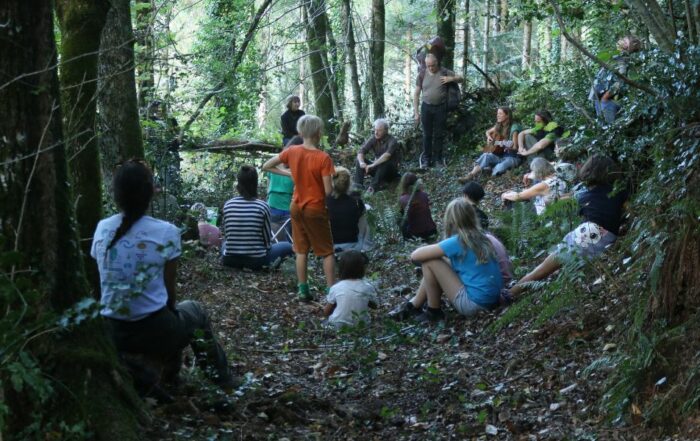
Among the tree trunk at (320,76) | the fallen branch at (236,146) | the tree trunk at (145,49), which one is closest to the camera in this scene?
the tree trunk at (145,49)

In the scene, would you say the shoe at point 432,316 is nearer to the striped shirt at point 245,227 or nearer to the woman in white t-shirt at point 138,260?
the striped shirt at point 245,227

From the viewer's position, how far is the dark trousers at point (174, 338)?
488cm

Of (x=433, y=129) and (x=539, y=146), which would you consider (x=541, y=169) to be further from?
(x=433, y=129)

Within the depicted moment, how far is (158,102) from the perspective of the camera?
11250 millimetres

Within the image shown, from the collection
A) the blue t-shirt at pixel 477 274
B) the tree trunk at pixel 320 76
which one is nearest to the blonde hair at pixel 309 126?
the blue t-shirt at pixel 477 274

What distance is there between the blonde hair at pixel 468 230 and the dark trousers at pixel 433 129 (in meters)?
8.67

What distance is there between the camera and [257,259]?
1062 centimetres

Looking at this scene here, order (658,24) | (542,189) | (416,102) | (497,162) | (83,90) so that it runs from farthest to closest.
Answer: (416,102)
(497,162)
(542,189)
(658,24)
(83,90)

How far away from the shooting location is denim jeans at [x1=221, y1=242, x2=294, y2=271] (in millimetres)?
10547

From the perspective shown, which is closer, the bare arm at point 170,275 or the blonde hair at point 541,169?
the bare arm at point 170,275

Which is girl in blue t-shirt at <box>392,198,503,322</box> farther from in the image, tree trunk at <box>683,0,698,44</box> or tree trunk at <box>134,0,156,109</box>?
tree trunk at <box>134,0,156,109</box>

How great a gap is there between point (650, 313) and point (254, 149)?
11496 mm

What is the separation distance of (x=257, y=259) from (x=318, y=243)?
1.53 meters

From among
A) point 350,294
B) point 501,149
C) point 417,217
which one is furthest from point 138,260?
point 501,149
